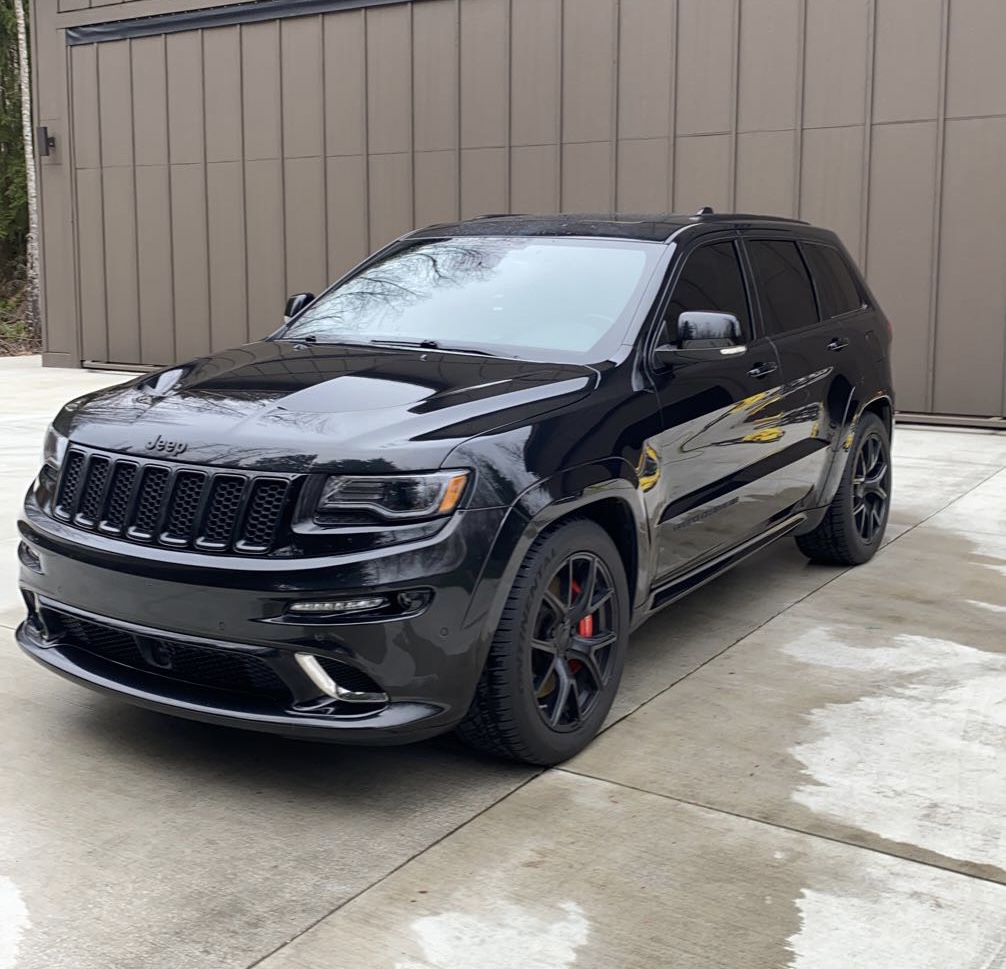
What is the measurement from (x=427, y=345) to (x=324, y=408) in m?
0.92

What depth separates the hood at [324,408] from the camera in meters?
3.74

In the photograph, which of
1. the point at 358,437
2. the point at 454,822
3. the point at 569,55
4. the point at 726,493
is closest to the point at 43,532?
the point at 358,437

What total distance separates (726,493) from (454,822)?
1.98m

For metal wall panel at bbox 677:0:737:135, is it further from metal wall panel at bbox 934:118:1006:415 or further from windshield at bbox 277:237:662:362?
windshield at bbox 277:237:662:362

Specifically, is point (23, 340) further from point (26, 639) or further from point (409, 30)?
point (26, 639)

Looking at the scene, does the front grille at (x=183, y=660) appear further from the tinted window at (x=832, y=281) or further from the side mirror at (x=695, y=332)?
the tinted window at (x=832, y=281)

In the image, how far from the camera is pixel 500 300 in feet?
16.6

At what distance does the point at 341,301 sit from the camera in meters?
5.52

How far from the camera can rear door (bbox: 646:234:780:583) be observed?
474 centimetres

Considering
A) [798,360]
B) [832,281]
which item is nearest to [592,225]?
[798,360]

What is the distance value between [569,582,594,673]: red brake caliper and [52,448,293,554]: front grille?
106 centimetres

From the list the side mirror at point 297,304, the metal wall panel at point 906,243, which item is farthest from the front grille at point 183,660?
the metal wall panel at point 906,243

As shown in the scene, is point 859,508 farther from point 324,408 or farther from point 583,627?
point 324,408

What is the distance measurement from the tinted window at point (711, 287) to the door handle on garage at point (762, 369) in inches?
6.4
